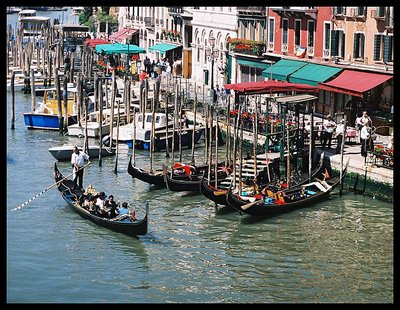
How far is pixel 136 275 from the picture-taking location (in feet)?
37.2

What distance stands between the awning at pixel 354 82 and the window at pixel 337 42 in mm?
667

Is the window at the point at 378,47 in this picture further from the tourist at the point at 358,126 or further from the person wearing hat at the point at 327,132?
the person wearing hat at the point at 327,132

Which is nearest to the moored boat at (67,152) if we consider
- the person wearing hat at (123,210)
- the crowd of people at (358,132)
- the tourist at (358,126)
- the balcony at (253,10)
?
the crowd of people at (358,132)

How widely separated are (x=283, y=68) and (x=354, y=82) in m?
2.82

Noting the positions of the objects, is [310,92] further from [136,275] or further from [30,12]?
[30,12]

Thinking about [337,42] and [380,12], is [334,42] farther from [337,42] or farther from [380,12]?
[380,12]

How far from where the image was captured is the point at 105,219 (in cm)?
1288

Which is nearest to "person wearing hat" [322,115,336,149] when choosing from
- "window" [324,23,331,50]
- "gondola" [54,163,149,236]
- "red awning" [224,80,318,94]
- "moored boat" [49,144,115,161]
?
"red awning" [224,80,318,94]

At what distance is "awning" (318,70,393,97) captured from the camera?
17516 millimetres

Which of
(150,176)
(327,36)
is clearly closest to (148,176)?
(150,176)

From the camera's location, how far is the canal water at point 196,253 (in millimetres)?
10727

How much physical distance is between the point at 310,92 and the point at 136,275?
6782 mm

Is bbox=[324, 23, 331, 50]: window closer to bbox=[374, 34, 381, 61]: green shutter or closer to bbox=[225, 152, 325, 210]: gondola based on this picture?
bbox=[374, 34, 381, 61]: green shutter
